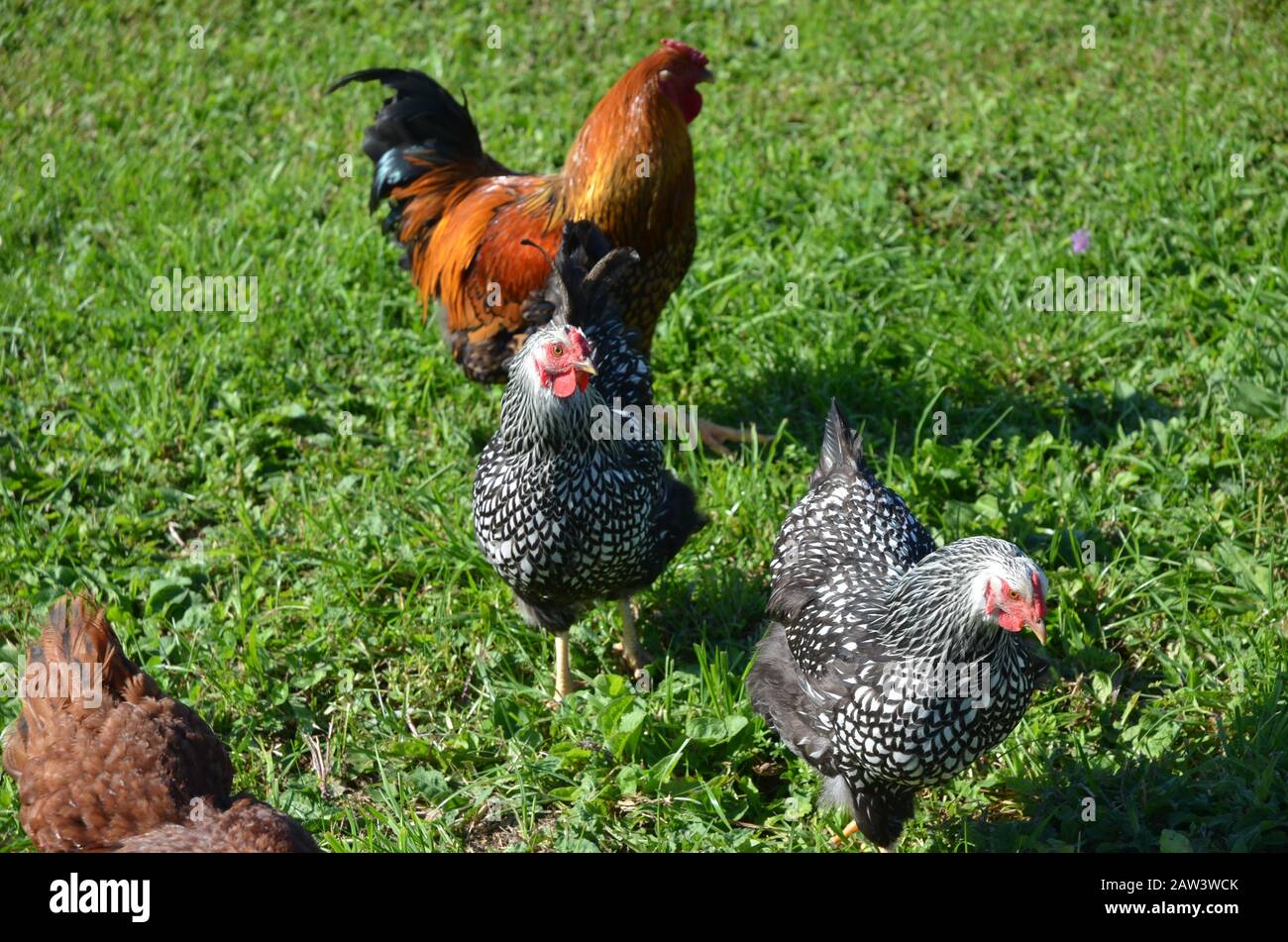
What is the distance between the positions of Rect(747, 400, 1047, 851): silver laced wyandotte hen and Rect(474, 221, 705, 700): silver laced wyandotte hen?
54 centimetres

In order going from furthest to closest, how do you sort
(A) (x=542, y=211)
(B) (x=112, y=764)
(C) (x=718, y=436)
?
(C) (x=718, y=436), (A) (x=542, y=211), (B) (x=112, y=764)

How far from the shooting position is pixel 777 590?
3.87m

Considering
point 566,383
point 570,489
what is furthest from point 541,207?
point 570,489

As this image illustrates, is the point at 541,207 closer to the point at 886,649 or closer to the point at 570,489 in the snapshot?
the point at 570,489

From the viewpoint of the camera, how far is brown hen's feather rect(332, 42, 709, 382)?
5.10 metres

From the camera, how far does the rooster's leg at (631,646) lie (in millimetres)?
4422

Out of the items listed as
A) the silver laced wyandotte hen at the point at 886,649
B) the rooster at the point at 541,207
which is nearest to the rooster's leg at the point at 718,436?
the rooster at the point at 541,207

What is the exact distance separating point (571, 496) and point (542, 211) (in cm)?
193

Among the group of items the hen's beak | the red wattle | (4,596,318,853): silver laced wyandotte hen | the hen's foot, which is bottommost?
the hen's foot

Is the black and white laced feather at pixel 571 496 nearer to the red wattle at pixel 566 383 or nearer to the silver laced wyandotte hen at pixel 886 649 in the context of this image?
the red wattle at pixel 566 383

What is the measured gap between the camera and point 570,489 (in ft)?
12.8

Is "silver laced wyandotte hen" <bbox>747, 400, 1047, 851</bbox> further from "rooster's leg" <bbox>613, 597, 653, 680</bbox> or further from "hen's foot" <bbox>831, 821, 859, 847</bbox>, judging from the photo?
"rooster's leg" <bbox>613, 597, 653, 680</bbox>

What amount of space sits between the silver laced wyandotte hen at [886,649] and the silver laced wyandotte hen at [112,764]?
5.12ft

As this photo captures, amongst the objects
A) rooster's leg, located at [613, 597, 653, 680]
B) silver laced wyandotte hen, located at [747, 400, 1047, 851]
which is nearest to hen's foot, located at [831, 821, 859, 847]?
silver laced wyandotte hen, located at [747, 400, 1047, 851]
